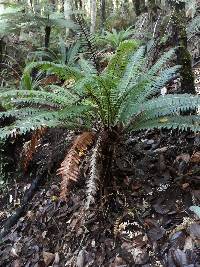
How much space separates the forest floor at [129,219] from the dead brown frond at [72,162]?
390 millimetres

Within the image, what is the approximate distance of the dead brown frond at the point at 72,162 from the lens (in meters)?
2.77

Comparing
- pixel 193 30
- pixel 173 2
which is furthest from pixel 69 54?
pixel 173 2

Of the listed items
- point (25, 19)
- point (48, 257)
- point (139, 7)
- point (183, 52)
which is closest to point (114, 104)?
point (183, 52)

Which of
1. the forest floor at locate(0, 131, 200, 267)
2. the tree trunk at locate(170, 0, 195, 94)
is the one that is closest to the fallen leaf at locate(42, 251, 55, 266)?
the forest floor at locate(0, 131, 200, 267)

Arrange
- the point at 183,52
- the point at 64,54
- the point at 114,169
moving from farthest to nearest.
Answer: the point at 64,54
the point at 183,52
the point at 114,169

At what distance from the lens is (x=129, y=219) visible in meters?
3.06

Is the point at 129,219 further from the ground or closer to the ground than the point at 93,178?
closer to the ground

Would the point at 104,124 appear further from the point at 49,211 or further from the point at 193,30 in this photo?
the point at 193,30

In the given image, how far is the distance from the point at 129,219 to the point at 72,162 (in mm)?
674

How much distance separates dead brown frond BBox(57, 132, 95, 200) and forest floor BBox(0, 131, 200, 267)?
390 millimetres

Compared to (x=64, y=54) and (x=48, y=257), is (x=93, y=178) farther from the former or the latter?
(x=64, y=54)

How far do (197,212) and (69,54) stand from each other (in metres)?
6.07

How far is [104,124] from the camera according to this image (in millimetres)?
3096

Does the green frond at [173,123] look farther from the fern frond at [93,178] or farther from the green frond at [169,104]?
the fern frond at [93,178]
